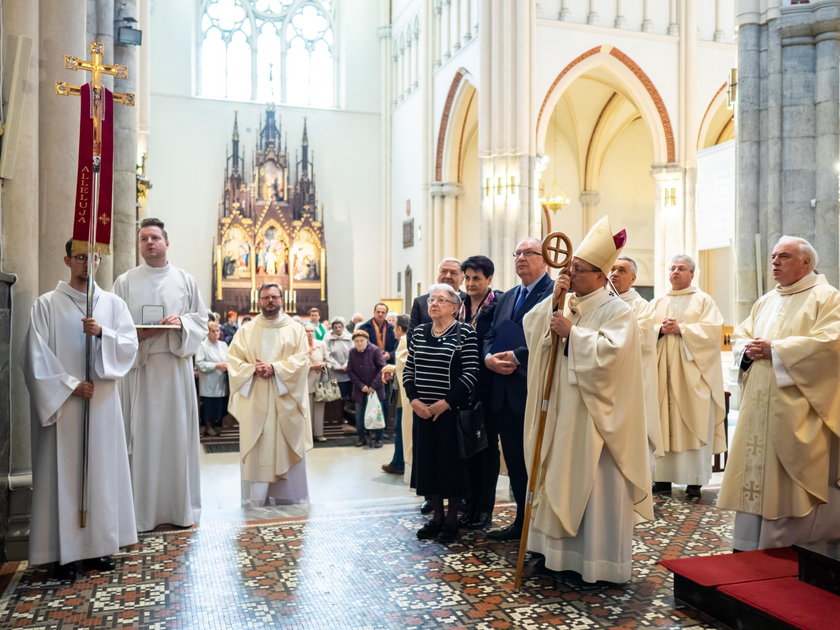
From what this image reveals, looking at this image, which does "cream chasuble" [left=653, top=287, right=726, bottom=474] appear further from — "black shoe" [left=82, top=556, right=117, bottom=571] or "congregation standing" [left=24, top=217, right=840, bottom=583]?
"black shoe" [left=82, top=556, right=117, bottom=571]

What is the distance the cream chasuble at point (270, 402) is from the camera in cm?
565

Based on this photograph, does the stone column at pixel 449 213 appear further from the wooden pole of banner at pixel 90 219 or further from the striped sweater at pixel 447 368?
the wooden pole of banner at pixel 90 219

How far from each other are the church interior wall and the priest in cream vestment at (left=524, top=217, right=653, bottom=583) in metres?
18.0

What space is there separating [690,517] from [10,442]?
3.96 m

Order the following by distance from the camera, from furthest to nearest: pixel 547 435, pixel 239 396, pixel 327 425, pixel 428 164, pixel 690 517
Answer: pixel 428 164
pixel 327 425
pixel 239 396
pixel 690 517
pixel 547 435

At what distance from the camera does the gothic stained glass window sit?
2150 centimetres

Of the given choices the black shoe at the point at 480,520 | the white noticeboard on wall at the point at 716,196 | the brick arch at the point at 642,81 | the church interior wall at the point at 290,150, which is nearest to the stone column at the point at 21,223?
the black shoe at the point at 480,520

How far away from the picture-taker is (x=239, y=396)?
5.73 metres

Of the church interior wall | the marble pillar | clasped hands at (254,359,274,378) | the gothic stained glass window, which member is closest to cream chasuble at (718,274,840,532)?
clasped hands at (254,359,274,378)

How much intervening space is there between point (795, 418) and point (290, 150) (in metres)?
19.2

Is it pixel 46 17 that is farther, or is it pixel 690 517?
pixel 690 517

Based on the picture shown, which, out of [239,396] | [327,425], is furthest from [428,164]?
[239,396]

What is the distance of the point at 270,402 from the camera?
5.71 m

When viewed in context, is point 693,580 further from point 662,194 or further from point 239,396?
point 662,194
